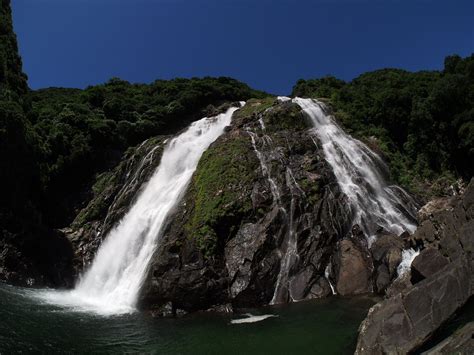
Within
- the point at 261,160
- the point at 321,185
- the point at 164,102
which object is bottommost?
the point at 321,185

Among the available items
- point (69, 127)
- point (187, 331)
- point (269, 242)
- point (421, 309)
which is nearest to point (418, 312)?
point (421, 309)

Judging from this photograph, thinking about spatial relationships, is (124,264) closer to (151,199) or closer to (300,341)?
(151,199)

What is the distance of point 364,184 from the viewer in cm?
2870

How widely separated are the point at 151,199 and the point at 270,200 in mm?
Answer: 10073

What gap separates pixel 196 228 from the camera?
24.5 meters

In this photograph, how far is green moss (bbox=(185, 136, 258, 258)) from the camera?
80.1ft

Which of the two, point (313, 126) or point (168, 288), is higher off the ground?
point (313, 126)

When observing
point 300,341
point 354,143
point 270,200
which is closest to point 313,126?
point 354,143

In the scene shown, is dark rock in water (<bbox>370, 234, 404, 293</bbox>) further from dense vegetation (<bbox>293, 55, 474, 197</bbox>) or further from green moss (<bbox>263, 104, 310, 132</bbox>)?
green moss (<bbox>263, 104, 310, 132</bbox>)

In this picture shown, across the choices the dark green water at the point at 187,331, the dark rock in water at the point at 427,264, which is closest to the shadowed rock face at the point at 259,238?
the dark green water at the point at 187,331

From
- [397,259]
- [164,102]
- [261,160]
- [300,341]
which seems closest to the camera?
[300,341]

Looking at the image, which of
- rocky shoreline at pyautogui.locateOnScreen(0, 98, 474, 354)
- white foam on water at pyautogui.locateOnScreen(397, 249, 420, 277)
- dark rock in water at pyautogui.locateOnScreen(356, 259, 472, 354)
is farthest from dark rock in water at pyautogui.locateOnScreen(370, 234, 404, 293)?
dark rock in water at pyautogui.locateOnScreen(356, 259, 472, 354)

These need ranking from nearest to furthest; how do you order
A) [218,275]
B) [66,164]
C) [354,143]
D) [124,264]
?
[218,275], [124,264], [354,143], [66,164]

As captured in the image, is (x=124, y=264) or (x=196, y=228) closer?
(x=196, y=228)
